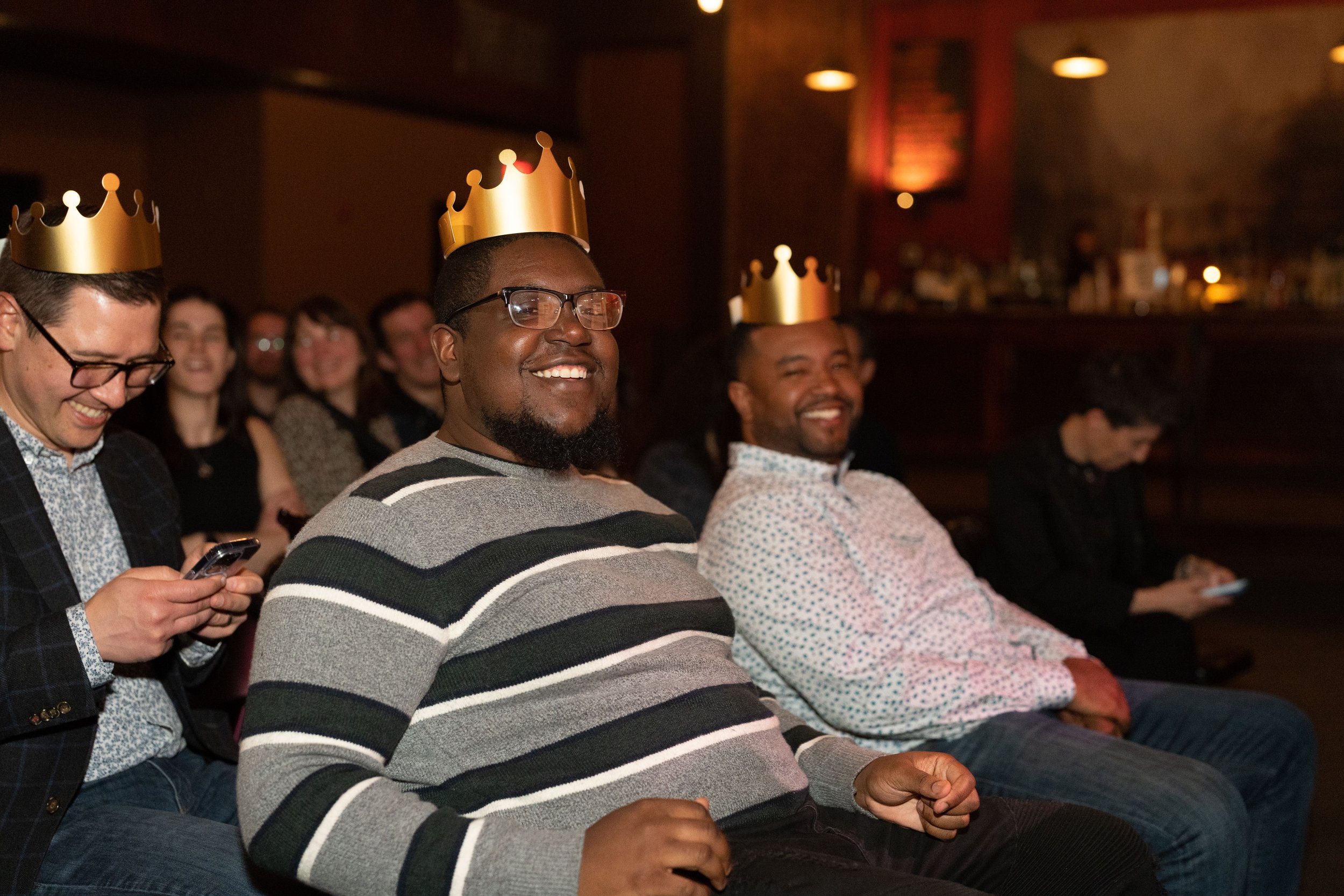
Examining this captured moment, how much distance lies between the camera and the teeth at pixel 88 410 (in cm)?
179

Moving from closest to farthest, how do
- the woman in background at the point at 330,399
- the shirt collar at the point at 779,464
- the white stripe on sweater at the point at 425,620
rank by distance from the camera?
the white stripe on sweater at the point at 425,620 → the shirt collar at the point at 779,464 → the woman in background at the point at 330,399

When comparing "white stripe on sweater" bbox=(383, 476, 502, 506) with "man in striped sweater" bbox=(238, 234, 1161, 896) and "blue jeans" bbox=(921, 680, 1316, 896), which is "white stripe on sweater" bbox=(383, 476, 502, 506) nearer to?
"man in striped sweater" bbox=(238, 234, 1161, 896)

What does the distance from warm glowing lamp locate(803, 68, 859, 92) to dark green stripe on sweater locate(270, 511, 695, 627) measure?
752cm

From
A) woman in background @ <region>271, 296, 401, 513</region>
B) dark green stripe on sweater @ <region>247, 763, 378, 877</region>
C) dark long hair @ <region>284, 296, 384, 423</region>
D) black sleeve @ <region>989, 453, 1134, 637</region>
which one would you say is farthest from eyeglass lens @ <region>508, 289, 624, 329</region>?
dark long hair @ <region>284, 296, 384, 423</region>

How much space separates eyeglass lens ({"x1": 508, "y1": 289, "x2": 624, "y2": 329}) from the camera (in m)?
1.59

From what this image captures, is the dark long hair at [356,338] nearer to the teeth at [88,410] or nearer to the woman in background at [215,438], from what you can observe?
the woman in background at [215,438]

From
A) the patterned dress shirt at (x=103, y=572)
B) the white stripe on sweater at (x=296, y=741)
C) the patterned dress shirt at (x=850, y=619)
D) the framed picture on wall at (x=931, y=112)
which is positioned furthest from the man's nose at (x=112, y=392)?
the framed picture on wall at (x=931, y=112)

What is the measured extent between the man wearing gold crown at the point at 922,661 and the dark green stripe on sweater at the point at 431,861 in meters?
0.92

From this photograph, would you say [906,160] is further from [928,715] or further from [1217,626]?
[928,715]

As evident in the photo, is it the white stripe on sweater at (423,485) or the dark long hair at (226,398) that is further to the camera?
the dark long hair at (226,398)

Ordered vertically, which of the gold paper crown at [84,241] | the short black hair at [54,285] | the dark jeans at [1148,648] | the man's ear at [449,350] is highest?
the gold paper crown at [84,241]

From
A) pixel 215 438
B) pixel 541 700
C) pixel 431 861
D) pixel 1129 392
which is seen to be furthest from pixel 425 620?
pixel 1129 392

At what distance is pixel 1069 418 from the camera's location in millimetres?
3352

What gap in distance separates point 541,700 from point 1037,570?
6.42 feet
